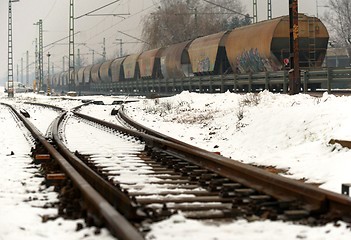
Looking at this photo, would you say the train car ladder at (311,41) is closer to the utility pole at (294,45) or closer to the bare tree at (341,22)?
the utility pole at (294,45)

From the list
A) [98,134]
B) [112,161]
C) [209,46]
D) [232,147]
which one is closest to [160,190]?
[112,161]

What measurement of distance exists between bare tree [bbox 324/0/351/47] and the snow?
5420 cm

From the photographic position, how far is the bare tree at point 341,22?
6888cm

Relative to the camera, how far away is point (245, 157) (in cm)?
1032

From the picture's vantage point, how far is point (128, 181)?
6973 millimetres

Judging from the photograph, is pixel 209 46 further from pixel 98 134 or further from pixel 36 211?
pixel 36 211

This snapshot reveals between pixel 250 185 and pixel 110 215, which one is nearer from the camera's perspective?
pixel 110 215

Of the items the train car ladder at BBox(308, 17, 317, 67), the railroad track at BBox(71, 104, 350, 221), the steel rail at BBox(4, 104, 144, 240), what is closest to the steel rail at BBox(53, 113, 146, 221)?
the steel rail at BBox(4, 104, 144, 240)

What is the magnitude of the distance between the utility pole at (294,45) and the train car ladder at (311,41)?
29.2ft

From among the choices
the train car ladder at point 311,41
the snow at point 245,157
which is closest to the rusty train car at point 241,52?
the train car ladder at point 311,41

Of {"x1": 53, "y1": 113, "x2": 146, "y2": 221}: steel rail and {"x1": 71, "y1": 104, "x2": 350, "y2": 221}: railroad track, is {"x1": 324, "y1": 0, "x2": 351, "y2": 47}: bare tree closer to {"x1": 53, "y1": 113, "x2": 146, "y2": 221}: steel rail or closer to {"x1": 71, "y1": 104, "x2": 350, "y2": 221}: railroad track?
{"x1": 71, "y1": 104, "x2": 350, "y2": 221}: railroad track

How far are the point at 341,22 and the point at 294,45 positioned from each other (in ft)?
191

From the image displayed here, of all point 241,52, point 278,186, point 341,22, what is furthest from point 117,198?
point 341,22

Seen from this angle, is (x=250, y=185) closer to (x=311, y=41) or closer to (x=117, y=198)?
(x=117, y=198)
